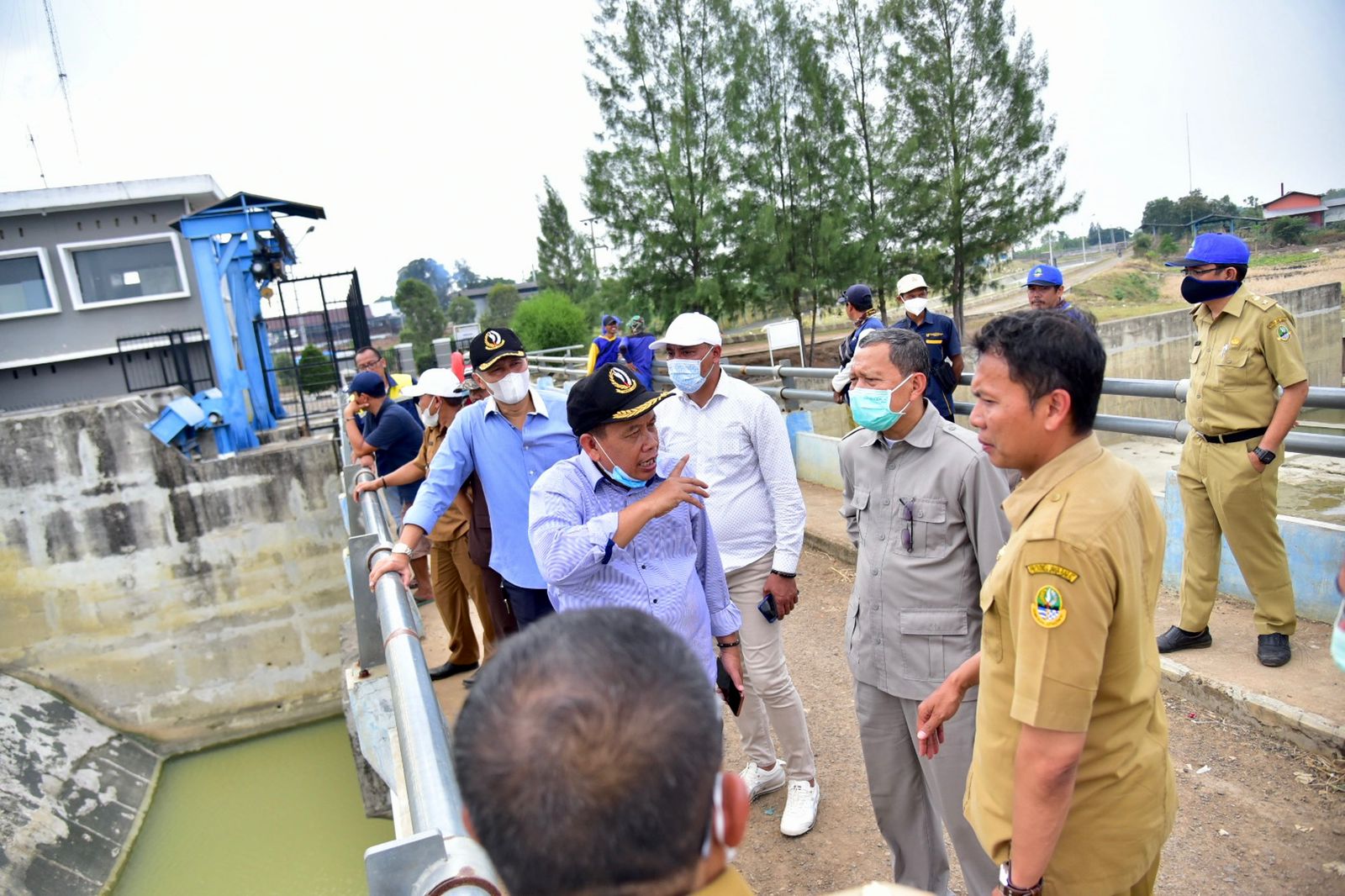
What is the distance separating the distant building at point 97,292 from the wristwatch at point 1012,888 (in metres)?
17.7

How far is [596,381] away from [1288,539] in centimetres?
356

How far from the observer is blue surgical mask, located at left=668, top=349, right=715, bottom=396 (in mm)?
3451

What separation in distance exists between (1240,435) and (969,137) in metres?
21.2

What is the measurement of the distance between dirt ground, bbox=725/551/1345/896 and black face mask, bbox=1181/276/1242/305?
5.91ft

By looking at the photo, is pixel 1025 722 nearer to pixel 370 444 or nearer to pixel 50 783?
pixel 370 444

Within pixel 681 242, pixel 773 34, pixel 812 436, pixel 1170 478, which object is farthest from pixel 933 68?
pixel 1170 478

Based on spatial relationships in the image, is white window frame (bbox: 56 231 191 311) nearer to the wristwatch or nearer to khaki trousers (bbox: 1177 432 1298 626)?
khaki trousers (bbox: 1177 432 1298 626)

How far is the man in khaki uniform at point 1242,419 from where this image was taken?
3.57 m

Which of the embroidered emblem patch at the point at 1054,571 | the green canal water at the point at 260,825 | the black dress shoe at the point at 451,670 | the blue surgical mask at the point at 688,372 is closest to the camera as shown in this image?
the embroidered emblem patch at the point at 1054,571

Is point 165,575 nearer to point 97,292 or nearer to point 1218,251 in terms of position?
point 97,292

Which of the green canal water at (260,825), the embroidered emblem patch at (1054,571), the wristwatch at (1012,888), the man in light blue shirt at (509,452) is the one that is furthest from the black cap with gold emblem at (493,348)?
the green canal water at (260,825)

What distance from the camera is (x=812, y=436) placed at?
8180 mm

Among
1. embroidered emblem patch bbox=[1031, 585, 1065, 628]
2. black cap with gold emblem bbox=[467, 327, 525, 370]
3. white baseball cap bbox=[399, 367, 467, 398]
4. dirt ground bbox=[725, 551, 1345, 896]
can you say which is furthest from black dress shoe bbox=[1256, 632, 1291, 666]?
white baseball cap bbox=[399, 367, 467, 398]

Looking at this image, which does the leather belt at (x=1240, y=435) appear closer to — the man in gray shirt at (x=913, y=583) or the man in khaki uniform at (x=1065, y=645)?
the man in gray shirt at (x=913, y=583)
